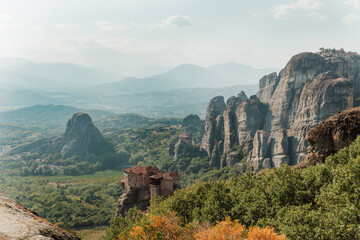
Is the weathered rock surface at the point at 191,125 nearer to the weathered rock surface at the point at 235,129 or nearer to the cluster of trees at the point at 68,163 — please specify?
the cluster of trees at the point at 68,163

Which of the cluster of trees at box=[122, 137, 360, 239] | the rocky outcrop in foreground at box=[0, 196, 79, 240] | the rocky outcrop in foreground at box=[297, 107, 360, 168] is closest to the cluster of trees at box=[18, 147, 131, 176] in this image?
the cluster of trees at box=[122, 137, 360, 239]

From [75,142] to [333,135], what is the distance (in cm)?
16588

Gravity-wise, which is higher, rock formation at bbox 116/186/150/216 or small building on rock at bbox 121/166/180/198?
small building on rock at bbox 121/166/180/198

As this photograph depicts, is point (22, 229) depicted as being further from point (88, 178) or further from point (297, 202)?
point (88, 178)

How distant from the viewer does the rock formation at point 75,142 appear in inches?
6624

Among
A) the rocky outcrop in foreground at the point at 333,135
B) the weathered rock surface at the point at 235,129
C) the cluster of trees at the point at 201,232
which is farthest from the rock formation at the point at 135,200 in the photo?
the weathered rock surface at the point at 235,129

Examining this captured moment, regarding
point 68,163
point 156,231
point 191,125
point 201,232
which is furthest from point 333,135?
point 68,163

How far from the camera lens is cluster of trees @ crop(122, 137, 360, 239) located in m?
16.5

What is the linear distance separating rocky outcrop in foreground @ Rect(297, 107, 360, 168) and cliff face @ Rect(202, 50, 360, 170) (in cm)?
4706

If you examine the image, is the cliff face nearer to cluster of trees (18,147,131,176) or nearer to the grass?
the grass

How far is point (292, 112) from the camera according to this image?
9069cm

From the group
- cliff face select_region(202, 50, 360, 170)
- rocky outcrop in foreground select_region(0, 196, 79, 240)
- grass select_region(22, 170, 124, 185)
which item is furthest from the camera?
grass select_region(22, 170, 124, 185)

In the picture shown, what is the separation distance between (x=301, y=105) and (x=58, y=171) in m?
116

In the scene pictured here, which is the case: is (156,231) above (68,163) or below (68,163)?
above
